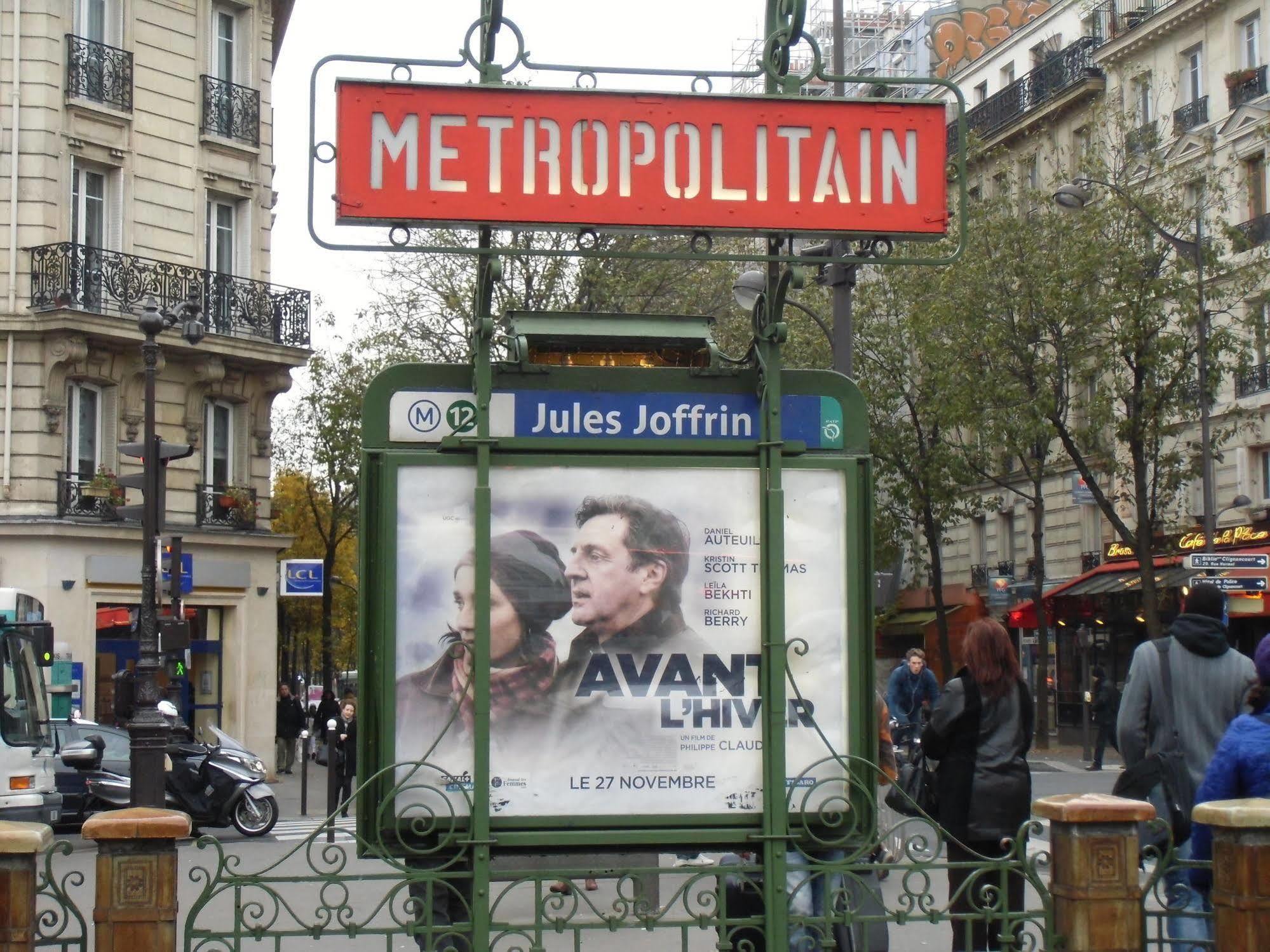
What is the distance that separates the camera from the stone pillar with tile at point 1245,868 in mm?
6734

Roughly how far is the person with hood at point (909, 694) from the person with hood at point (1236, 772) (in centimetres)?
1003

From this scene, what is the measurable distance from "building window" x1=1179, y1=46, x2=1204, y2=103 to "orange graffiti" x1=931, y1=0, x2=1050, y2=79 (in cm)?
1507

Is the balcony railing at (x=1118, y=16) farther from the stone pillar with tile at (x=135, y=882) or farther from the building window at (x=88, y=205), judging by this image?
the stone pillar with tile at (x=135, y=882)

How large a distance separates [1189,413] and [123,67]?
2078 cm

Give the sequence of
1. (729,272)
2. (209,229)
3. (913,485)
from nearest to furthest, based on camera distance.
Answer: (209,229)
(729,272)
(913,485)

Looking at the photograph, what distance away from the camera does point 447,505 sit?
22.2 feet

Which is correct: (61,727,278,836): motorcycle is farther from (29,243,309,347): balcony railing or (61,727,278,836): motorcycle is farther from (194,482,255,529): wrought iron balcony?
(194,482,255,529): wrought iron balcony

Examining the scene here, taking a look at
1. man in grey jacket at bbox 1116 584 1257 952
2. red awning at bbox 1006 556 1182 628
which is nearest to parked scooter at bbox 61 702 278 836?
man in grey jacket at bbox 1116 584 1257 952

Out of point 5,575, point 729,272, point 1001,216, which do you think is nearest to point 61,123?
point 5,575

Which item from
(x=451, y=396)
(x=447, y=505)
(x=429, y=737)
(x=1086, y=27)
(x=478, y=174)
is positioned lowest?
(x=429, y=737)

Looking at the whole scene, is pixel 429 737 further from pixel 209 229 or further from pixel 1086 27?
pixel 1086 27

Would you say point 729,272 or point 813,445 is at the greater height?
point 729,272

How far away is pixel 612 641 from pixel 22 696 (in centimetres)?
1430

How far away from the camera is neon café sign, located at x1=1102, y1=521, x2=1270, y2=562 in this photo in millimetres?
36281
